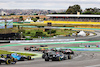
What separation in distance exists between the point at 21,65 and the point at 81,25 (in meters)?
120

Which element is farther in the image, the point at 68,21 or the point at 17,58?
the point at 68,21

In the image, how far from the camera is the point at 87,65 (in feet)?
104

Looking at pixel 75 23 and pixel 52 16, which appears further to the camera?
pixel 52 16

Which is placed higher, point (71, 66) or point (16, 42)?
point (71, 66)

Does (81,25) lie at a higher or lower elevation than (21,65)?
lower

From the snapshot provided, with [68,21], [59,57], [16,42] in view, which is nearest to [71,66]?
[59,57]

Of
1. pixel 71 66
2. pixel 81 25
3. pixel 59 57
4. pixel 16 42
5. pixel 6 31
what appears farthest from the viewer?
pixel 81 25

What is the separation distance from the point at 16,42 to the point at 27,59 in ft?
136

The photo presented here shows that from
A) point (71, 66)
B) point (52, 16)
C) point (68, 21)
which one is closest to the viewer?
point (71, 66)

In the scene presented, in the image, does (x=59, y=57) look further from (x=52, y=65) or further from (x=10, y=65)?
(x=10, y=65)

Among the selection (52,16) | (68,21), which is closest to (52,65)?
(68,21)

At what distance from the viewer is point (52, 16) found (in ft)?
577

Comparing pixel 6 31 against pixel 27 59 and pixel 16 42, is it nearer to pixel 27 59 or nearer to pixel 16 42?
pixel 16 42

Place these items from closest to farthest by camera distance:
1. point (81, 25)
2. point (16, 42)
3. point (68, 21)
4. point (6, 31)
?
point (16, 42) < point (6, 31) < point (81, 25) < point (68, 21)
